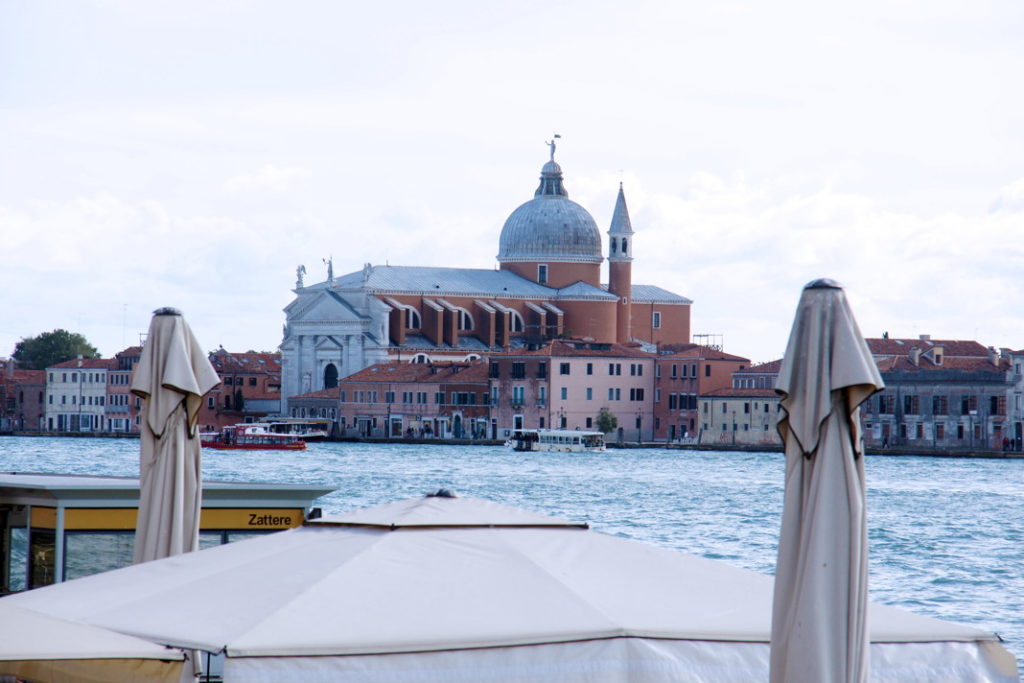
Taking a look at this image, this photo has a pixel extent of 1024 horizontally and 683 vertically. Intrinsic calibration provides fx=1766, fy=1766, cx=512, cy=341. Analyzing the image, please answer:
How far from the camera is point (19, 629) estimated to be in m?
3.66

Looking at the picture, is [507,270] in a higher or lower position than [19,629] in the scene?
higher

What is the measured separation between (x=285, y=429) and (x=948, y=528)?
39.9m

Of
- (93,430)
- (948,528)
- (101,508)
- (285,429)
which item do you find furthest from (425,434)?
(101,508)

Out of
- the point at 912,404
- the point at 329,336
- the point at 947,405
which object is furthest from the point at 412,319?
the point at 947,405

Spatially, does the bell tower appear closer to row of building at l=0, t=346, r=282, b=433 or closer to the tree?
row of building at l=0, t=346, r=282, b=433

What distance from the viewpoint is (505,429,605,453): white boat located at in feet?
183

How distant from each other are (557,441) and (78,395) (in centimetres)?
2292

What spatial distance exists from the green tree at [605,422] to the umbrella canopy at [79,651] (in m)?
54.9

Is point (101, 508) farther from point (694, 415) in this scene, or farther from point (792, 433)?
point (694, 415)

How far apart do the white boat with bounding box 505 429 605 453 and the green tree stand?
52.7 inches

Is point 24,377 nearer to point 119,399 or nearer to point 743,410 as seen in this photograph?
point 119,399

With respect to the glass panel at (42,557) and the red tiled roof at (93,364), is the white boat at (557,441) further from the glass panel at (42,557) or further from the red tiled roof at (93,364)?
the glass panel at (42,557)

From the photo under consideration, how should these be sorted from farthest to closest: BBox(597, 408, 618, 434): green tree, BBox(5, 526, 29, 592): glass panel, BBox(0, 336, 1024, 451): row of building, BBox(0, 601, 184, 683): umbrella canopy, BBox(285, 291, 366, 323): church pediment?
BBox(285, 291, 366, 323): church pediment
BBox(597, 408, 618, 434): green tree
BBox(0, 336, 1024, 451): row of building
BBox(5, 526, 29, 592): glass panel
BBox(0, 601, 184, 683): umbrella canopy

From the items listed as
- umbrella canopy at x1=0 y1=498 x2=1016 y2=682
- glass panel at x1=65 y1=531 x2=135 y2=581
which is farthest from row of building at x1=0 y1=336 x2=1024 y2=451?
umbrella canopy at x1=0 y1=498 x2=1016 y2=682
